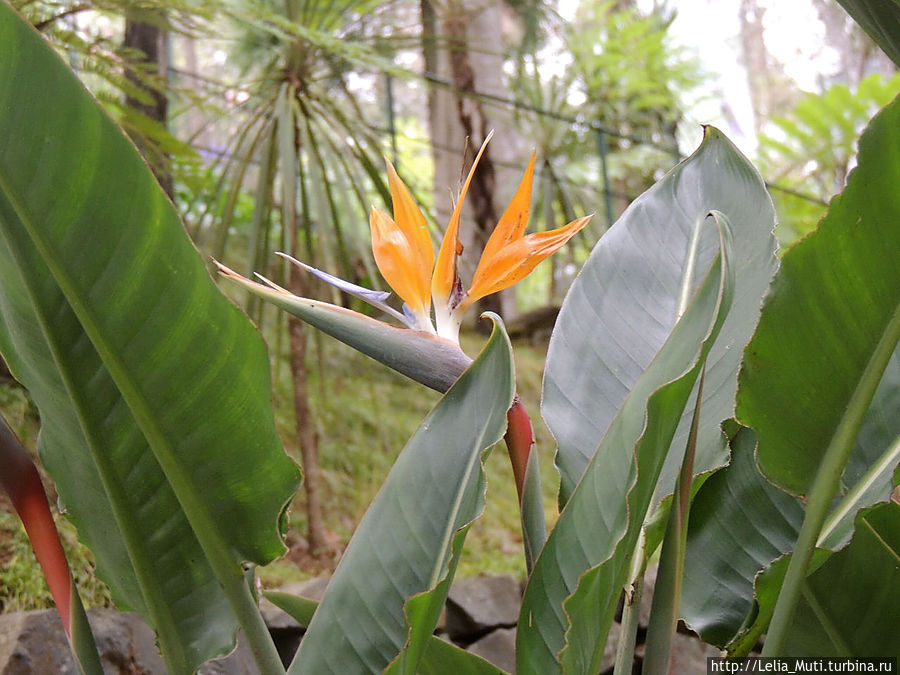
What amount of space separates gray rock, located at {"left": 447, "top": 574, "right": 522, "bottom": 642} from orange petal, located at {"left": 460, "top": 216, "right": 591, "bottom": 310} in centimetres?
88

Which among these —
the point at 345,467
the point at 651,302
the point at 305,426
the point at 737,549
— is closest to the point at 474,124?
the point at 345,467

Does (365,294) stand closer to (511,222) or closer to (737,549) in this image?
(511,222)

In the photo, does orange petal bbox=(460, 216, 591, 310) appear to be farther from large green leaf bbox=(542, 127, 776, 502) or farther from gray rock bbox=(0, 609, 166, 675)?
gray rock bbox=(0, 609, 166, 675)

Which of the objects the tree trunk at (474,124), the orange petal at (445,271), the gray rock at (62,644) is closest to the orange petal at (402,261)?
the orange petal at (445,271)

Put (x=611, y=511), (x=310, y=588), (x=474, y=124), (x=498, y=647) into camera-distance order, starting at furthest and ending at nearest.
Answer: (x=474, y=124), (x=498, y=647), (x=310, y=588), (x=611, y=511)

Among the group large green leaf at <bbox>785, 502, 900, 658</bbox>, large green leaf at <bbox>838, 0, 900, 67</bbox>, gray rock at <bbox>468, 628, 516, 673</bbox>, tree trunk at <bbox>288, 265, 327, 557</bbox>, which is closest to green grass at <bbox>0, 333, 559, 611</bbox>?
tree trunk at <bbox>288, 265, 327, 557</bbox>

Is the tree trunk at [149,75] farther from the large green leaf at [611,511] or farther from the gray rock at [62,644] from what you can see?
the large green leaf at [611,511]

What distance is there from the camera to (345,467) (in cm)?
172

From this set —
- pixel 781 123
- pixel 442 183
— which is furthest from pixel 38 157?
pixel 781 123

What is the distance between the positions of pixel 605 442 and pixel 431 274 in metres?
0.17

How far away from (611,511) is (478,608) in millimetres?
900

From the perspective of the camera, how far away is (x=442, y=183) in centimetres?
272

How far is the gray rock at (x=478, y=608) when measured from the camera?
1.29 meters

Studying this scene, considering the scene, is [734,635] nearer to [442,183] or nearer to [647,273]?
[647,273]
